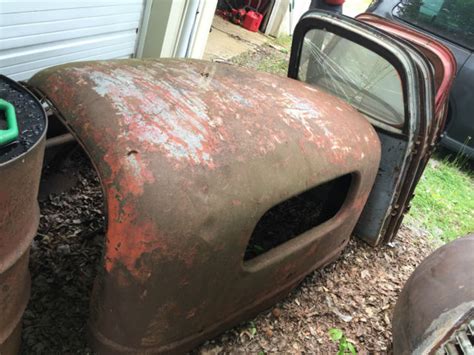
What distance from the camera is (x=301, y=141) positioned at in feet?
6.43

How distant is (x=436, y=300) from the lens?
1.99 m

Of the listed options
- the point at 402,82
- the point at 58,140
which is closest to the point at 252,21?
the point at 402,82

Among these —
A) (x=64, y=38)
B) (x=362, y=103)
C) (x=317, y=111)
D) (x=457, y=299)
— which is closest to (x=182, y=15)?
(x=64, y=38)

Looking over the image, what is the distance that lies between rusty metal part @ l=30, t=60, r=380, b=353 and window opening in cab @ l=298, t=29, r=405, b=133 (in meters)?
0.65

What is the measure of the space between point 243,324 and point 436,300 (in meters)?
0.96

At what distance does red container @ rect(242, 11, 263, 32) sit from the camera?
833 centimetres

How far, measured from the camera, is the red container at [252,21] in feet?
27.3

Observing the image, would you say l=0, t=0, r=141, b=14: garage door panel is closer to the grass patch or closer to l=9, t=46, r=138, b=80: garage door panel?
l=9, t=46, r=138, b=80: garage door panel

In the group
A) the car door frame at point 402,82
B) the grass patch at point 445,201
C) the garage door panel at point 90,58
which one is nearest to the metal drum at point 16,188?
the garage door panel at point 90,58

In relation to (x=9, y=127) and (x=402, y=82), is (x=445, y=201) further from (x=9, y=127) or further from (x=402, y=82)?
(x=9, y=127)

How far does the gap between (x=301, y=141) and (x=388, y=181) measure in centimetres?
109

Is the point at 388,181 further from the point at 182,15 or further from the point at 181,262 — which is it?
the point at 182,15

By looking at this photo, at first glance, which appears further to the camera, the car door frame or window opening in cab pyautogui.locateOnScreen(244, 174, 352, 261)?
window opening in cab pyautogui.locateOnScreen(244, 174, 352, 261)

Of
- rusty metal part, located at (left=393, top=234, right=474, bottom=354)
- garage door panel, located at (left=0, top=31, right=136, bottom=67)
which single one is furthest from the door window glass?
rusty metal part, located at (left=393, top=234, right=474, bottom=354)
